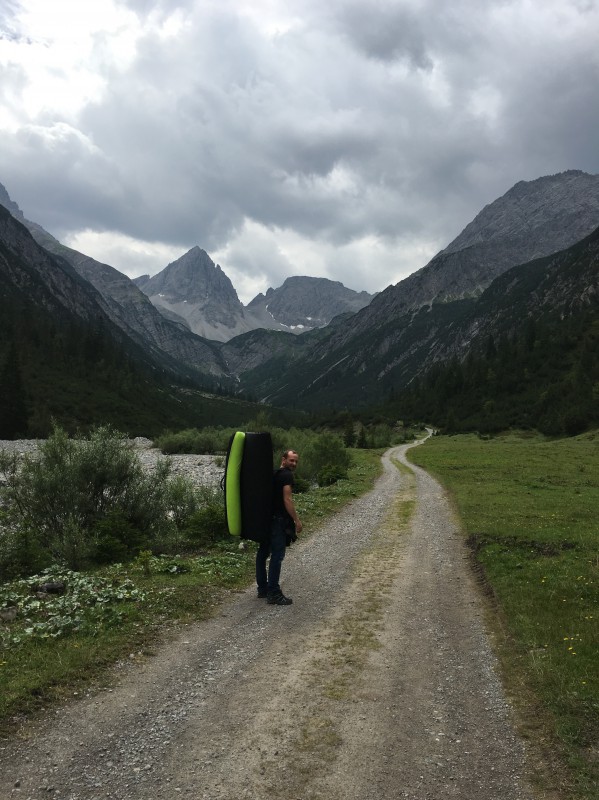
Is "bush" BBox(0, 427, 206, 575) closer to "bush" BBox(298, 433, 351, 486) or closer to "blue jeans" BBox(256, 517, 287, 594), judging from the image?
"blue jeans" BBox(256, 517, 287, 594)

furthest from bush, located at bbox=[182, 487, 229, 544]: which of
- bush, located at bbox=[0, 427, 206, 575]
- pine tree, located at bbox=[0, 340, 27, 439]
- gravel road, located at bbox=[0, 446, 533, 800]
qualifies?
pine tree, located at bbox=[0, 340, 27, 439]

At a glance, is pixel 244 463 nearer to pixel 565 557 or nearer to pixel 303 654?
pixel 303 654

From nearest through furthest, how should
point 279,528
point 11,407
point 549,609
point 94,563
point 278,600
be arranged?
point 549,609 → point 278,600 → point 279,528 → point 94,563 → point 11,407

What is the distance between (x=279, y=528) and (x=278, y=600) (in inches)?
72.5

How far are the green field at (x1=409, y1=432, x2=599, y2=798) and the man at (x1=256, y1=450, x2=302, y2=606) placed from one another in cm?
541

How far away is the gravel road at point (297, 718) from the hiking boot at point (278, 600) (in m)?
0.29

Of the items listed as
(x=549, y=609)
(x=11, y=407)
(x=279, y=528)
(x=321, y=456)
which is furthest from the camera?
(x=11, y=407)

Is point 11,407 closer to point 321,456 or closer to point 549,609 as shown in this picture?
point 321,456

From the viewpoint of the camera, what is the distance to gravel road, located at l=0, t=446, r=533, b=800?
5664 millimetres

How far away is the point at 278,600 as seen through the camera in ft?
40.0

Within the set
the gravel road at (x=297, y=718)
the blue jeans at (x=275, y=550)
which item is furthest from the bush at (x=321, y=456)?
the gravel road at (x=297, y=718)

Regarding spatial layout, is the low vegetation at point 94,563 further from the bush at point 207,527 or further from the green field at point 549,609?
the green field at point 549,609

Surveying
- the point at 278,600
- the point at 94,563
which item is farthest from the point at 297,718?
the point at 94,563

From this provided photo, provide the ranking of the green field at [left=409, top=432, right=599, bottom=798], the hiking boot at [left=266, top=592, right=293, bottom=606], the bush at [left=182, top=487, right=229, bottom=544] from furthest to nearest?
the bush at [left=182, top=487, right=229, bottom=544] → the hiking boot at [left=266, top=592, right=293, bottom=606] → the green field at [left=409, top=432, right=599, bottom=798]
